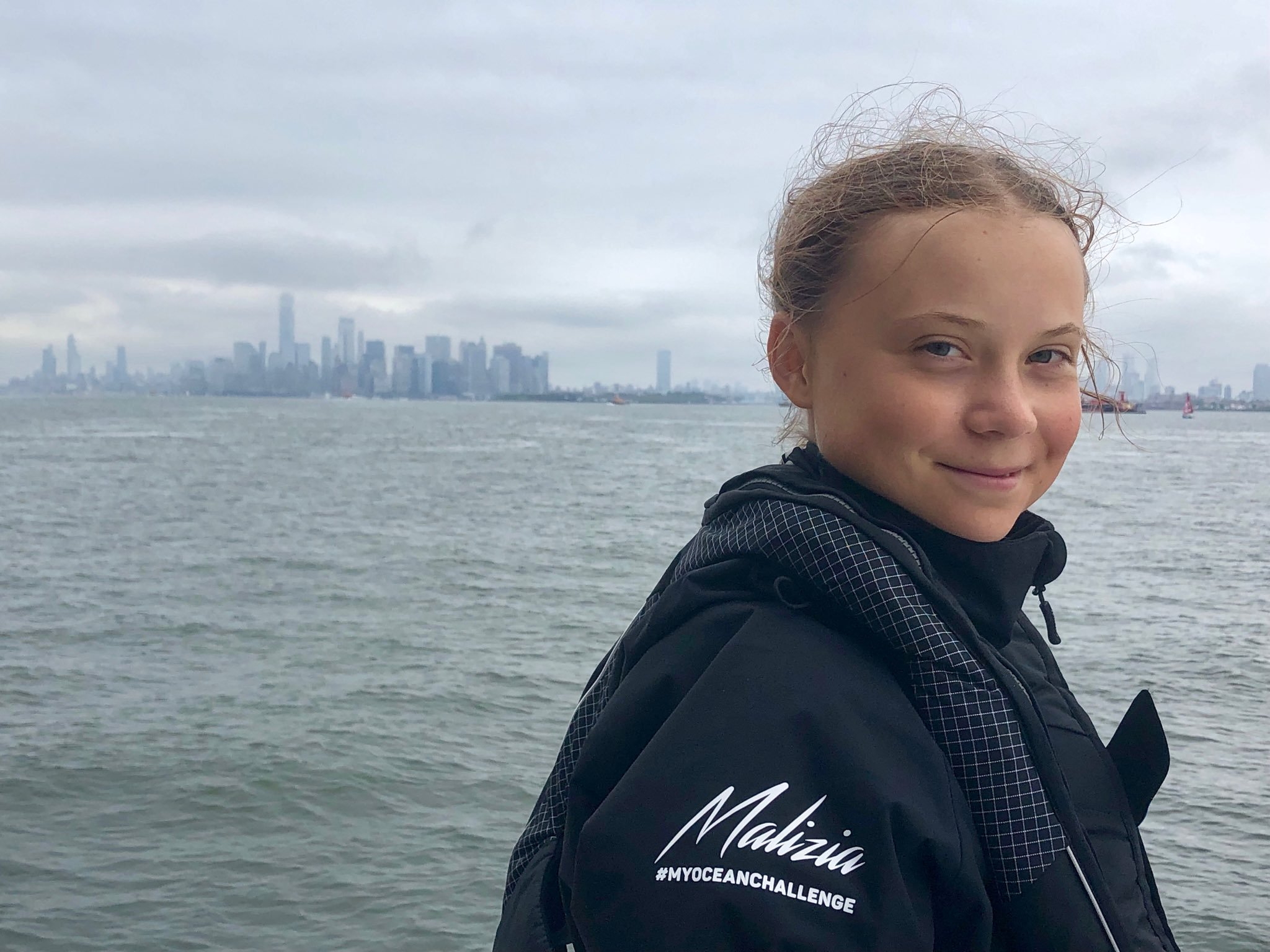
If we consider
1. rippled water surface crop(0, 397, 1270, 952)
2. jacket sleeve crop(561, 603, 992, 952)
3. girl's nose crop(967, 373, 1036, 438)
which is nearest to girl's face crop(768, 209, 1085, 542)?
girl's nose crop(967, 373, 1036, 438)

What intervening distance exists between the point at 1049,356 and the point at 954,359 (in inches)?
7.1

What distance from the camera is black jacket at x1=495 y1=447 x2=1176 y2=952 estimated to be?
124 cm

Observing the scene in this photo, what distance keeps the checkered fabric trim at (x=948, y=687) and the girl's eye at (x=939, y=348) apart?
309 millimetres

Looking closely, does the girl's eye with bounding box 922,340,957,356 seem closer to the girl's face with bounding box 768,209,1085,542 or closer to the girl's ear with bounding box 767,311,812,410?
the girl's face with bounding box 768,209,1085,542

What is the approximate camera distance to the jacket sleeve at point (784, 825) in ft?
4.02

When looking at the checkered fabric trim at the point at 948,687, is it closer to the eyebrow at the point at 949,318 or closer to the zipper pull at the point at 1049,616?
the eyebrow at the point at 949,318

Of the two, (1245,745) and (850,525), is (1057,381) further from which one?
(1245,745)

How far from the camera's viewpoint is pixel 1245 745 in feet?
41.3

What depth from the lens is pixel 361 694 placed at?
14.3m

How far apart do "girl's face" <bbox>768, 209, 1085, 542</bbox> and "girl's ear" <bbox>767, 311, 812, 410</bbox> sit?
11 cm

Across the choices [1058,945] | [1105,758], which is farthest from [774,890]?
[1105,758]

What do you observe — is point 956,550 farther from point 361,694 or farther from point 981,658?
point 361,694

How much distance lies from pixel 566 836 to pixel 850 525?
1.81 ft

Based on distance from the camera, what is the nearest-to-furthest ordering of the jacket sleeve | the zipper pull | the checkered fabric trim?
1. the jacket sleeve
2. the checkered fabric trim
3. the zipper pull
